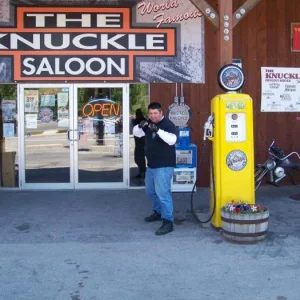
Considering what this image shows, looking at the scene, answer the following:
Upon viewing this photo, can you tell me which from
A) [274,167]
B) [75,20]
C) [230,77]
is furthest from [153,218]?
[75,20]

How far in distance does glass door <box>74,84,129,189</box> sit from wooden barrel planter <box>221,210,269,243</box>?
4.12m

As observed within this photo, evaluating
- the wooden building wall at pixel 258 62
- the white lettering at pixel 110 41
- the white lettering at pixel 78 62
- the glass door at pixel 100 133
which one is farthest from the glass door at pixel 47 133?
the wooden building wall at pixel 258 62

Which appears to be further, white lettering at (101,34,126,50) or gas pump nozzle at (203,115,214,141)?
white lettering at (101,34,126,50)

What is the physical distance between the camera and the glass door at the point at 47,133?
10.1 meters

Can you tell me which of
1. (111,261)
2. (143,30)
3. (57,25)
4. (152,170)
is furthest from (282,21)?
(111,261)

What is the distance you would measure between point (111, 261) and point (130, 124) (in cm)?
471

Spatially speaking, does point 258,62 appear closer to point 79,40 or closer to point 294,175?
point 294,175

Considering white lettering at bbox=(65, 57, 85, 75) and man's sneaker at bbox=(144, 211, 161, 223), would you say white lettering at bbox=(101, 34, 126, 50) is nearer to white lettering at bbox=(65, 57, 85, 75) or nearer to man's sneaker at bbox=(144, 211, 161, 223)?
white lettering at bbox=(65, 57, 85, 75)

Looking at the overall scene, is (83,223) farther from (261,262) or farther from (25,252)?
(261,262)

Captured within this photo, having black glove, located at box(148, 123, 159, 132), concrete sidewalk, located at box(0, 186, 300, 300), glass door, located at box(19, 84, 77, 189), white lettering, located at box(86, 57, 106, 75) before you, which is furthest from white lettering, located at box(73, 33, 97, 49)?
black glove, located at box(148, 123, 159, 132)

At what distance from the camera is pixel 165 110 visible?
10.3 metres

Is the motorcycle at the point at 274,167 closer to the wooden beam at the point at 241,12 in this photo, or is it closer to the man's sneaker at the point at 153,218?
the man's sneaker at the point at 153,218

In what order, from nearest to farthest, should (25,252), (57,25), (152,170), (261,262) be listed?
(261,262), (25,252), (152,170), (57,25)

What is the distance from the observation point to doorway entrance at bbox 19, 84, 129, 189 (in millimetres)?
10070
